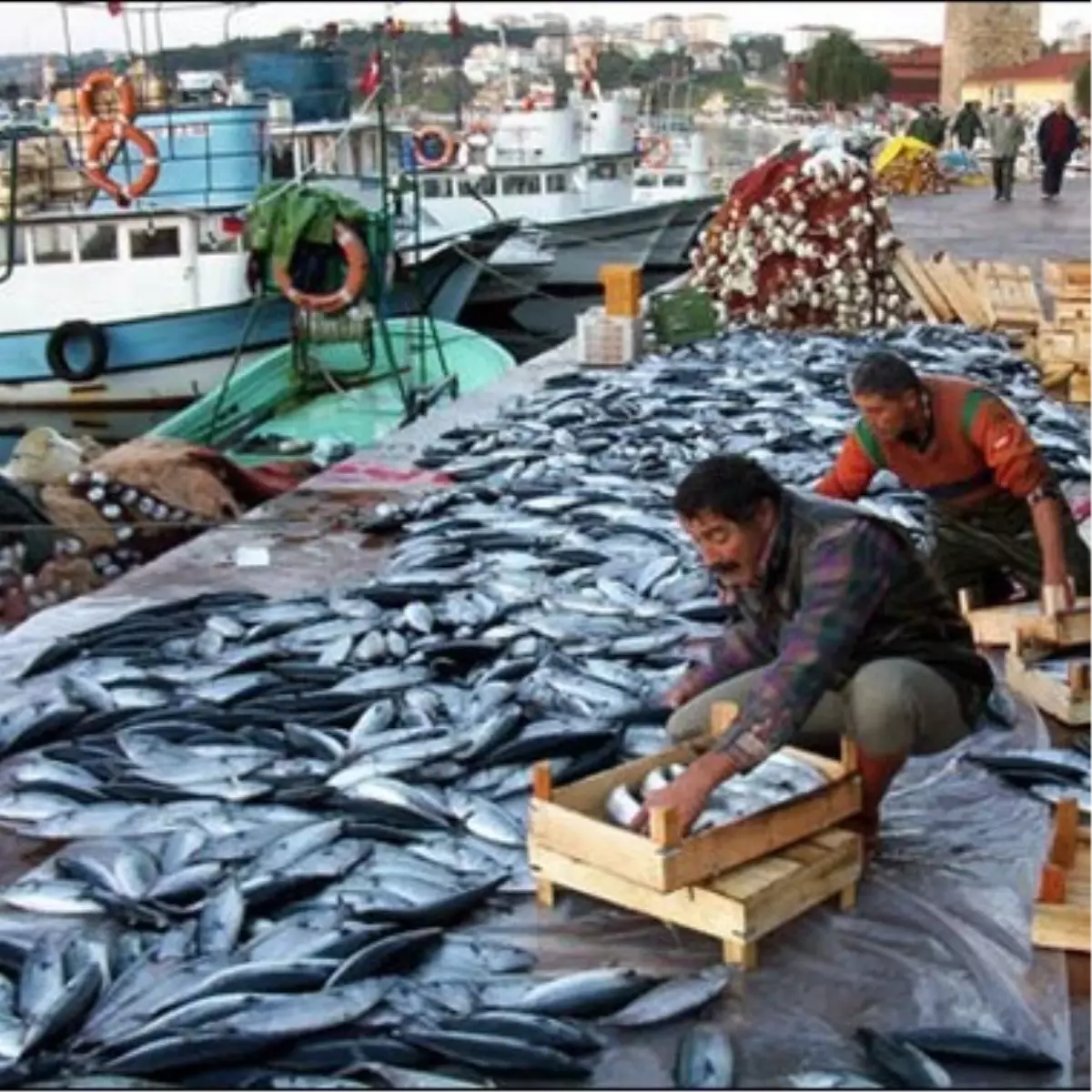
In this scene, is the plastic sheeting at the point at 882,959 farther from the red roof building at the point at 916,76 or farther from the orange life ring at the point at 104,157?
the red roof building at the point at 916,76

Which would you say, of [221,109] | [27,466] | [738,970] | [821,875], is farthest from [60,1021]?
[221,109]

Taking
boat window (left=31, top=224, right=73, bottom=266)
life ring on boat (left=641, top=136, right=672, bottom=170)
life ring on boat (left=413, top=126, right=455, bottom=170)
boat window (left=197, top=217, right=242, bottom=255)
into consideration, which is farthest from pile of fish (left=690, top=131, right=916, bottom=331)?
life ring on boat (left=641, top=136, right=672, bottom=170)

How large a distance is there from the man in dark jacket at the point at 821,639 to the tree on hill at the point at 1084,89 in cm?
4689

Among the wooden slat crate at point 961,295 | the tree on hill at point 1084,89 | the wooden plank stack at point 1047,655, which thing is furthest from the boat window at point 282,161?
the tree on hill at point 1084,89

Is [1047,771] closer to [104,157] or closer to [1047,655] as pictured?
[1047,655]

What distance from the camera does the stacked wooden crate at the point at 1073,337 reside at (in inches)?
464

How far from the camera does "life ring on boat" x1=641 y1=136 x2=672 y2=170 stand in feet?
123

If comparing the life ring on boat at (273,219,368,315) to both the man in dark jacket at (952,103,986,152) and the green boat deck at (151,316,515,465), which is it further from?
the man in dark jacket at (952,103,986,152)

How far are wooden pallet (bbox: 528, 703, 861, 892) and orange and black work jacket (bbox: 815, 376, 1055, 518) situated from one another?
1.48m

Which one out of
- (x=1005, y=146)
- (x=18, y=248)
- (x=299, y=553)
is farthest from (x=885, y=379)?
(x=1005, y=146)

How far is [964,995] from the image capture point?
12.8ft

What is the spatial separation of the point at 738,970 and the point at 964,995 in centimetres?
51

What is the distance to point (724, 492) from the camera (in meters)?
3.87

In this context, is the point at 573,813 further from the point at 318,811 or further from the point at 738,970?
the point at 318,811
